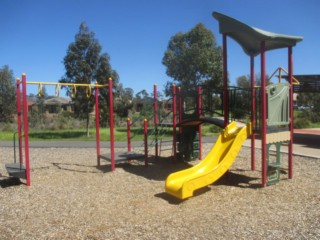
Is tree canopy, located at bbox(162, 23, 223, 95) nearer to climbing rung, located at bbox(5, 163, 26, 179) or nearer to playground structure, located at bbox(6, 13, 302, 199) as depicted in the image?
playground structure, located at bbox(6, 13, 302, 199)

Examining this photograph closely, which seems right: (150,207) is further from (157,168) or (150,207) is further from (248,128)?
(157,168)

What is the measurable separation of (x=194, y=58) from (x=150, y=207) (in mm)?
16083

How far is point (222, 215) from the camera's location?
4.82m

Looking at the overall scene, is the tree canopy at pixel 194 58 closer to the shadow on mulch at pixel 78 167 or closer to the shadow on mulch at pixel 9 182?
the shadow on mulch at pixel 78 167

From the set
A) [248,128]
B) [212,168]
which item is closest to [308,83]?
[248,128]

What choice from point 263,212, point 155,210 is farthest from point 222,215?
point 155,210

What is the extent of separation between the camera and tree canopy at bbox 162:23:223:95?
66.0 feet

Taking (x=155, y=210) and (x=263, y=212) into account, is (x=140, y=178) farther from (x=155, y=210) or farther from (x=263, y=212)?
(x=263, y=212)

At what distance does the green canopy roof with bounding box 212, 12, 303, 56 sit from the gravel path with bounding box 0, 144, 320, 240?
2940mm

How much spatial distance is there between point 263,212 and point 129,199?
235cm

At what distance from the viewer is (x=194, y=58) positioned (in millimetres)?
20250

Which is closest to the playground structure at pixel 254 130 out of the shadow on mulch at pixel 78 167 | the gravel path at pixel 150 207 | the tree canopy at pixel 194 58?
the gravel path at pixel 150 207

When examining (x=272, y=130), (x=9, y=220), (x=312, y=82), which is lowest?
(x=9, y=220)

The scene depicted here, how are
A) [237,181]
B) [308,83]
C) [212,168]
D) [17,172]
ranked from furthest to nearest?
1. [308,83]
2. [237,181]
3. [17,172]
4. [212,168]
